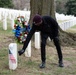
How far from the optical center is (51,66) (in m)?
8.49

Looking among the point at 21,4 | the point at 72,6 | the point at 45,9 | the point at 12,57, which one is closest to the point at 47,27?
the point at 12,57

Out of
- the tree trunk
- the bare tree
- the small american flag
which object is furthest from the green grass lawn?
the bare tree

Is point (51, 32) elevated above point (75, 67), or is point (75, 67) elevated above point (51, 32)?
point (51, 32)

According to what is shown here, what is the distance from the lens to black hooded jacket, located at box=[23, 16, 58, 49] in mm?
7758

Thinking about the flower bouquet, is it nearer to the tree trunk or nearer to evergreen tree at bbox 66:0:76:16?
the tree trunk

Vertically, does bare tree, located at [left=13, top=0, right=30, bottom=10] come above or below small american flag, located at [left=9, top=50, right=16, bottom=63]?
below

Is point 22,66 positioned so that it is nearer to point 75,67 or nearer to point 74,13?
point 75,67

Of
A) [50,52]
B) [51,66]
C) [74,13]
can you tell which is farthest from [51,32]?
[74,13]

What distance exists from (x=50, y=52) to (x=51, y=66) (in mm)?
2149

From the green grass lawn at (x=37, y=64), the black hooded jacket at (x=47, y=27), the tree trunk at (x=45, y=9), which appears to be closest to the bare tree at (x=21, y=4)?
the tree trunk at (x=45, y=9)

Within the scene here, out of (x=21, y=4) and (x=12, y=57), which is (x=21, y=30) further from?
(x=21, y=4)

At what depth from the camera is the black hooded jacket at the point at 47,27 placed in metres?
7.76

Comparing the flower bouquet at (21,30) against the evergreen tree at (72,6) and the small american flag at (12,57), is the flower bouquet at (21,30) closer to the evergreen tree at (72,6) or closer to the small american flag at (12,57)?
the small american flag at (12,57)

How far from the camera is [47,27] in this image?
7.85 m
